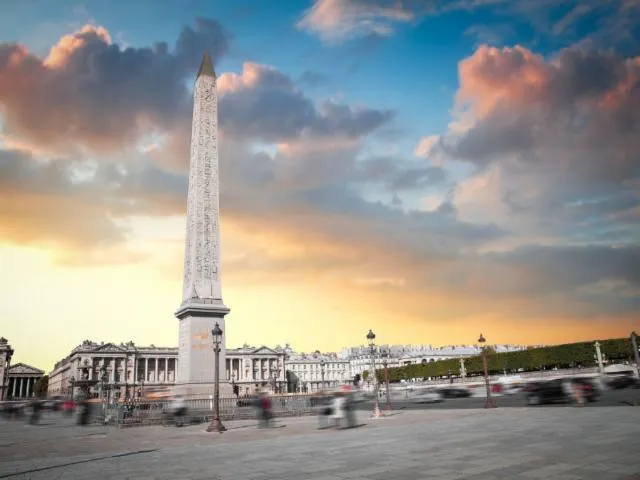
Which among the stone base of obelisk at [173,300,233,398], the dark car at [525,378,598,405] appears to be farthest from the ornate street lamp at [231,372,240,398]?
the dark car at [525,378,598,405]

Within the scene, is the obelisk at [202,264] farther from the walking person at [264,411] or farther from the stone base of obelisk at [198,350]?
the walking person at [264,411]

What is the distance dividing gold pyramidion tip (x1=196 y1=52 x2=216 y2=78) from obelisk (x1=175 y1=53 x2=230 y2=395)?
97 cm

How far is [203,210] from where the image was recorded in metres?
34.1

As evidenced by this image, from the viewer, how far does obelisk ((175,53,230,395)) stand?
31812 mm

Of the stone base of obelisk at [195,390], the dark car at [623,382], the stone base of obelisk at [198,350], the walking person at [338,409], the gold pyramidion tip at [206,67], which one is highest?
the gold pyramidion tip at [206,67]

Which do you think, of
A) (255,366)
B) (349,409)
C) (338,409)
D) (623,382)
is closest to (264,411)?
(338,409)

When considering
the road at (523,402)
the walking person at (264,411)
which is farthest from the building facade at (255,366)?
the walking person at (264,411)

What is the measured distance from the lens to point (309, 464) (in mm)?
10602

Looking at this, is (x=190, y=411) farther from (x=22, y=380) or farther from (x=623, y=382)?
(x=22, y=380)

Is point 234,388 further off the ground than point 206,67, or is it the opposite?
point 206,67

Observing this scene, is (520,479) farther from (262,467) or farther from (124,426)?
(124,426)

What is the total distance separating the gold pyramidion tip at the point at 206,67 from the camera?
3806 cm

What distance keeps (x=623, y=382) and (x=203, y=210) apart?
38.5m

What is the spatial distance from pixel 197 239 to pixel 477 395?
3310cm
